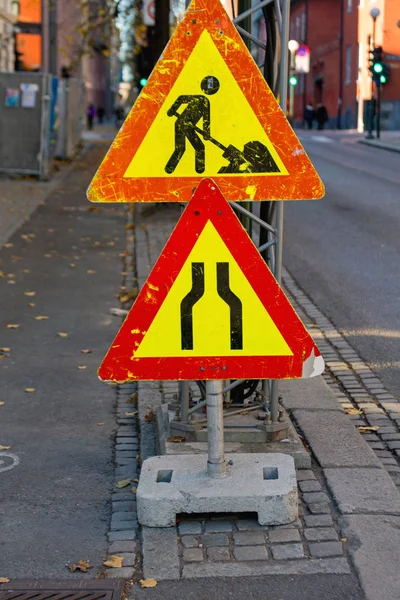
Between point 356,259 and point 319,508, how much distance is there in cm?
819

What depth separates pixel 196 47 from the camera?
447cm

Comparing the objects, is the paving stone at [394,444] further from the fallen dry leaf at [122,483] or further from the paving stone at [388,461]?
the fallen dry leaf at [122,483]

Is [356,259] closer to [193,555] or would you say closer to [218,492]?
[218,492]

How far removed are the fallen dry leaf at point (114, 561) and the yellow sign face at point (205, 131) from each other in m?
1.48

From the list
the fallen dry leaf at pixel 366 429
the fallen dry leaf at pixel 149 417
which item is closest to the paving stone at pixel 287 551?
the fallen dry leaf at pixel 366 429

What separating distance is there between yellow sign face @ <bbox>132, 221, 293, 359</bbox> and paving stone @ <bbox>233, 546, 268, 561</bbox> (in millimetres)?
758

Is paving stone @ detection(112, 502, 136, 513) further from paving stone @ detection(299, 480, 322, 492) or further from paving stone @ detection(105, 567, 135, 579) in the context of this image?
paving stone @ detection(299, 480, 322, 492)

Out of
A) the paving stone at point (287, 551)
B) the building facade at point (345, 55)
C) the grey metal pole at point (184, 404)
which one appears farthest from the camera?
the building facade at point (345, 55)

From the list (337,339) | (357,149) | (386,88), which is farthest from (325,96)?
(337,339)

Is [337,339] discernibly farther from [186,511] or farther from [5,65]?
[5,65]

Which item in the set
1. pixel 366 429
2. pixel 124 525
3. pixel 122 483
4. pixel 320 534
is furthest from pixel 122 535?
pixel 366 429

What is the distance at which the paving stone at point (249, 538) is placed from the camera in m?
4.47

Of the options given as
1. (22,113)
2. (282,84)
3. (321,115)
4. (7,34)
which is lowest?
(282,84)

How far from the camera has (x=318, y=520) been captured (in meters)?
4.66
